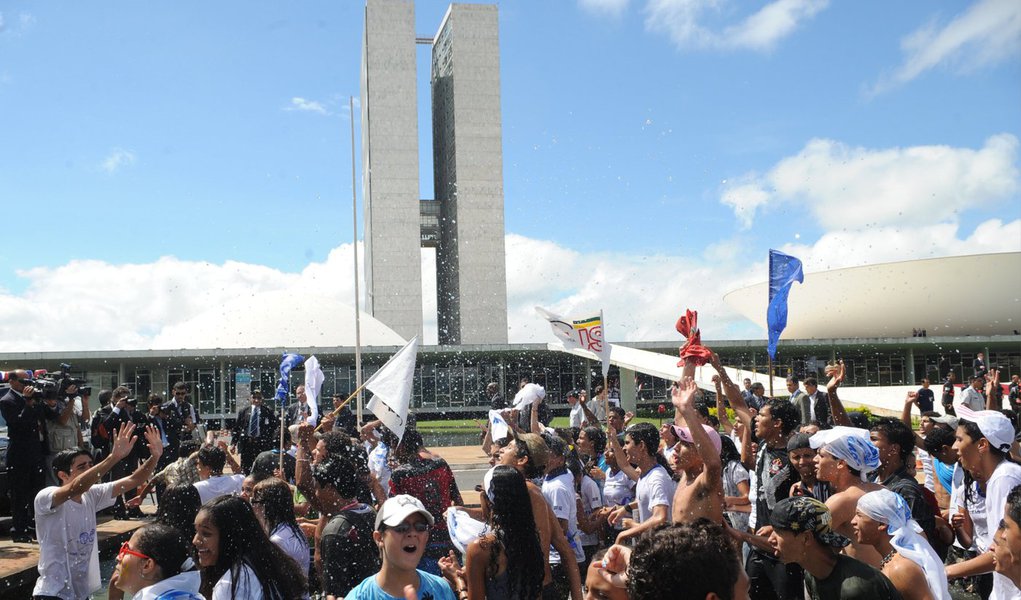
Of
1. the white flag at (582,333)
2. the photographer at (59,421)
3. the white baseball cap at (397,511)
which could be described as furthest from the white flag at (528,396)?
the white baseball cap at (397,511)

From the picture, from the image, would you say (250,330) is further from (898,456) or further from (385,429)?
(898,456)

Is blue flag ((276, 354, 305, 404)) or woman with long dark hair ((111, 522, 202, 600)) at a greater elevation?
blue flag ((276, 354, 305, 404))

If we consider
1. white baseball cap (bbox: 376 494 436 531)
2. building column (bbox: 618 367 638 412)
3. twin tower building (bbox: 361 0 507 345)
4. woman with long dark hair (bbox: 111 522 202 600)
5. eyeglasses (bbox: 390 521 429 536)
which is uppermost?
twin tower building (bbox: 361 0 507 345)

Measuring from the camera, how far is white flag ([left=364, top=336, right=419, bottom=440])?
7.31 metres

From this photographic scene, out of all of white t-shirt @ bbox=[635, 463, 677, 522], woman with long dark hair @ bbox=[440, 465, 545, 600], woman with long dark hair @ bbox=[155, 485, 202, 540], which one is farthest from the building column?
woman with long dark hair @ bbox=[440, 465, 545, 600]

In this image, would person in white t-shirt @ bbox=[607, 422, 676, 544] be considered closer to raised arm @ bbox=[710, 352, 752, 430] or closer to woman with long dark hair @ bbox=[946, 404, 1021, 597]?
raised arm @ bbox=[710, 352, 752, 430]

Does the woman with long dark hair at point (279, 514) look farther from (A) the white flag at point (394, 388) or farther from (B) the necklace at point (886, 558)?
(B) the necklace at point (886, 558)

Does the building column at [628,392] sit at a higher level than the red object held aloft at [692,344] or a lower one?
lower

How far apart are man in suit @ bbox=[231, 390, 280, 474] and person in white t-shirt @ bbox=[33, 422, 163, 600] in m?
7.51

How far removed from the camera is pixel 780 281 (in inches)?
410

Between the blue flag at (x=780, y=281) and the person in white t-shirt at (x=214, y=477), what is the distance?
6351mm

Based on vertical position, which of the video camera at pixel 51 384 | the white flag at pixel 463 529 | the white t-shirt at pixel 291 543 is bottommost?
the white t-shirt at pixel 291 543

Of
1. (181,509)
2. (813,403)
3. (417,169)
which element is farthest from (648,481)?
(417,169)

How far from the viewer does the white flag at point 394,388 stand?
7309 mm
